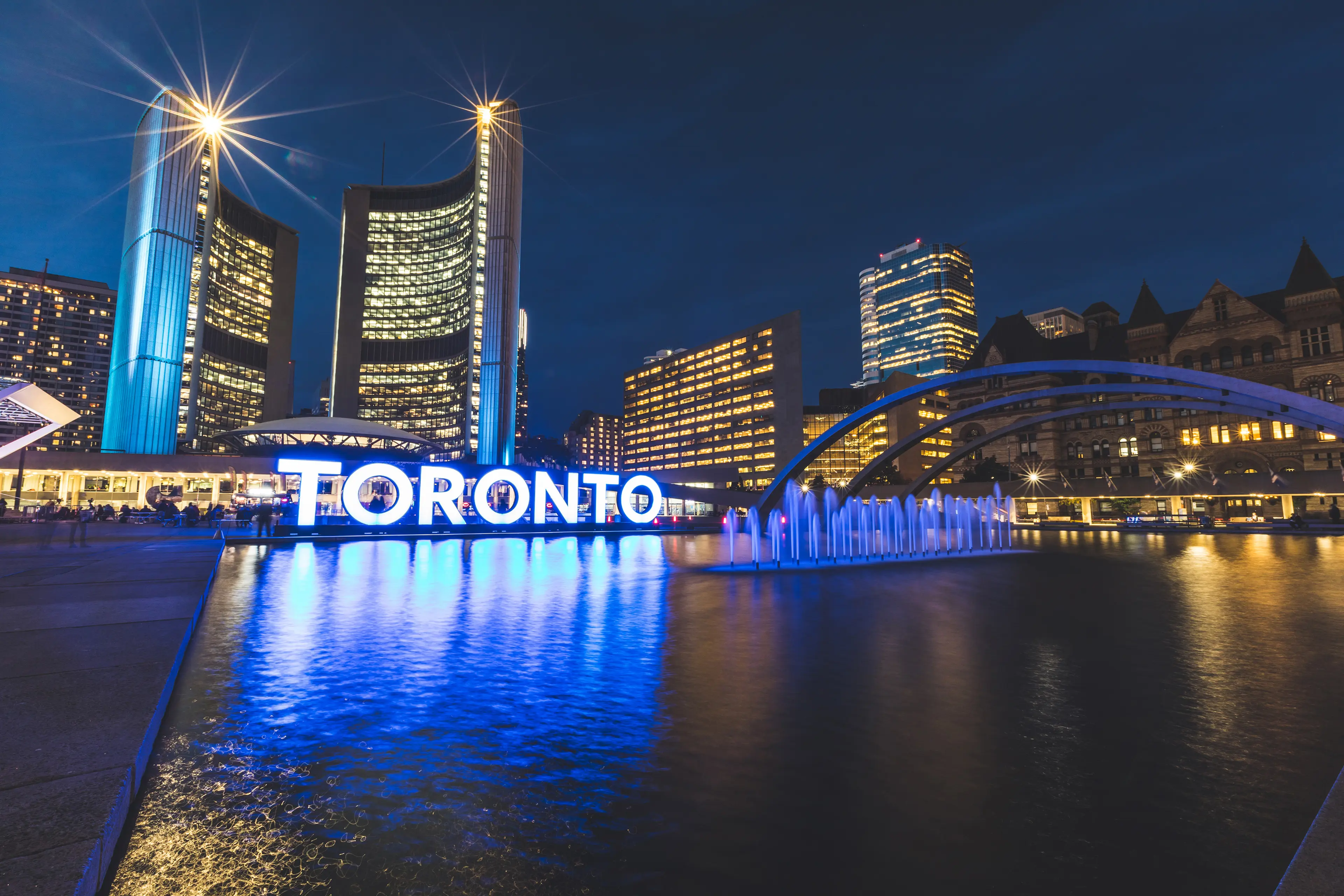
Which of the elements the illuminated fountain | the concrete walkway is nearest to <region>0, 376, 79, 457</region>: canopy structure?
the concrete walkway

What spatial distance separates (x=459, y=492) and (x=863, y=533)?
2941 cm

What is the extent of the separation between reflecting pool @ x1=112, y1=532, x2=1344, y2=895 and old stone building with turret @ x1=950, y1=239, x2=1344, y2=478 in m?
37.7

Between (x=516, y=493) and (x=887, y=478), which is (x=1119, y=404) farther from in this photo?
(x=887, y=478)

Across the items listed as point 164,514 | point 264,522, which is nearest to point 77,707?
point 264,522

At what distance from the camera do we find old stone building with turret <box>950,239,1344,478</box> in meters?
57.3

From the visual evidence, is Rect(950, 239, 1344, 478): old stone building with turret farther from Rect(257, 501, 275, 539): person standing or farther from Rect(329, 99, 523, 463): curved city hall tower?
Rect(329, 99, 523, 463): curved city hall tower

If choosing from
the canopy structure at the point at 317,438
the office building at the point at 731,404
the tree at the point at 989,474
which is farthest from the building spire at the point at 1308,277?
the canopy structure at the point at 317,438

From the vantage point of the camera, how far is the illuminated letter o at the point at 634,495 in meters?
41.2

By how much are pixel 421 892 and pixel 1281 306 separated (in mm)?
92657

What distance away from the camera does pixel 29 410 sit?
21.8 m

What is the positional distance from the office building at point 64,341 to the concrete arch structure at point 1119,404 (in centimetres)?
19271

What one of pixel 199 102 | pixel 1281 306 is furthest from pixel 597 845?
pixel 199 102

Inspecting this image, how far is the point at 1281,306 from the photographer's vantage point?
64.8 meters

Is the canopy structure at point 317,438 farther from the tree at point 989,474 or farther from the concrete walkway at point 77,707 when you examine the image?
the tree at point 989,474
